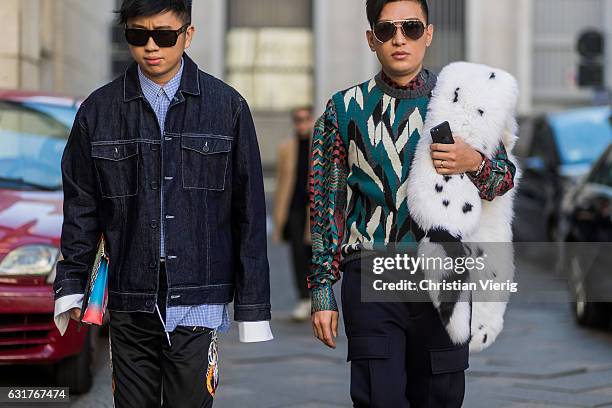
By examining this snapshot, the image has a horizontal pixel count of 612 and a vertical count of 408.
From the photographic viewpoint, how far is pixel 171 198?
3889mm

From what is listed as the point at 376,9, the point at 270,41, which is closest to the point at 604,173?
the point at 376,9

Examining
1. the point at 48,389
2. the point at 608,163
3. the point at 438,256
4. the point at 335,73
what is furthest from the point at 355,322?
the point at 335,73

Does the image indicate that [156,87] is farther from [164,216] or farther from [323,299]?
[323,299]

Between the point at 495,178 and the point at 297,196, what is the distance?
6444 mm

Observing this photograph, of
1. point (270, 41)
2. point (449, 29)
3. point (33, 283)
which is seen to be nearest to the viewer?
point (33, 283)

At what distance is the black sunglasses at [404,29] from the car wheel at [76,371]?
3187mm

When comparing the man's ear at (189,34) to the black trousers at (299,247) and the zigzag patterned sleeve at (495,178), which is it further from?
the black trousers at (299,247)

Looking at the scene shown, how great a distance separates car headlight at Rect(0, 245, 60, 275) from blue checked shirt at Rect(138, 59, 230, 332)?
257 centimetres

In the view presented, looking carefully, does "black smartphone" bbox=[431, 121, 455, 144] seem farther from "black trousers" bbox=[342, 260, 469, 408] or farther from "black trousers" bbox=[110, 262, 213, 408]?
"black trousers" bbox=[110, 262, 213, 408]

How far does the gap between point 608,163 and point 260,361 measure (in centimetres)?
356

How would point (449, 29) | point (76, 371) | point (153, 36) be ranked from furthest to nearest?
point (449, 29), point (76, 371), point (153, 36)

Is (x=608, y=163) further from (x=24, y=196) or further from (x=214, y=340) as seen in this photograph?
(x=214, y=340)

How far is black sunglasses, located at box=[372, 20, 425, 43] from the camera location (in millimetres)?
3988

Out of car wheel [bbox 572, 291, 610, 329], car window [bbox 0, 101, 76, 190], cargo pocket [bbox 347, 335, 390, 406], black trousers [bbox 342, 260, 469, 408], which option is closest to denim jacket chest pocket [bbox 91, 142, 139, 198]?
black trousers [bbox 342, 260, 469, 408]
